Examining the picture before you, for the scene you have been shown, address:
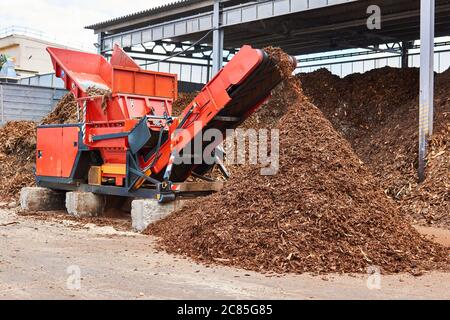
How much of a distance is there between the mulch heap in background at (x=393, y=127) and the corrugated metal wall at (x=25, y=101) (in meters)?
9.94

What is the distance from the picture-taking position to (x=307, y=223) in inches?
247

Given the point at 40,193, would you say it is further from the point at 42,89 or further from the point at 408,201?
the point at 42,89

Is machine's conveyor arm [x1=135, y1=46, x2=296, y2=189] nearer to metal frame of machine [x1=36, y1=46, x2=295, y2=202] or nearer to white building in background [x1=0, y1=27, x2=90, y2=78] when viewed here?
metal frame of machine [x1=36, y1=46, x2=295, y2=202]

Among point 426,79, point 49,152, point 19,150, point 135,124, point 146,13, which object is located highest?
point 146,13

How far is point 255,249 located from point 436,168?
20.8ft

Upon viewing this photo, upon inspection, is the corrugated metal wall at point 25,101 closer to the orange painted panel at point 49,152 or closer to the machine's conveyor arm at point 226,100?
the orange painted panel at point 49,152

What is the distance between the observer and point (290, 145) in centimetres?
742

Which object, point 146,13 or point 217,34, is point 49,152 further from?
point 146,13

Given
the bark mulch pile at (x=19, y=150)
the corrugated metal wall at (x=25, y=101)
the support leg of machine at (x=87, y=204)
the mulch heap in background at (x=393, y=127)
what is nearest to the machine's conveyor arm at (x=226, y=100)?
the support leg of machine at (x=87, y=204)

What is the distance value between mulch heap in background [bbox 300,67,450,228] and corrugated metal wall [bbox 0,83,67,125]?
9.94 meters

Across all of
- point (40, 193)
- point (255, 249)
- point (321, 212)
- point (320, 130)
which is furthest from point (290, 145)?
point (40, 193)

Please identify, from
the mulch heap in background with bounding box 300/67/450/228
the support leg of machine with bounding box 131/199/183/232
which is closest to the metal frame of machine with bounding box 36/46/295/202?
the support leg of machine with bounding box 131/199/183/232

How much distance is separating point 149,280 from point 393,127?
10.4 m

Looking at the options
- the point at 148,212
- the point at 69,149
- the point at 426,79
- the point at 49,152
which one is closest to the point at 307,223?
the point at 148,212
